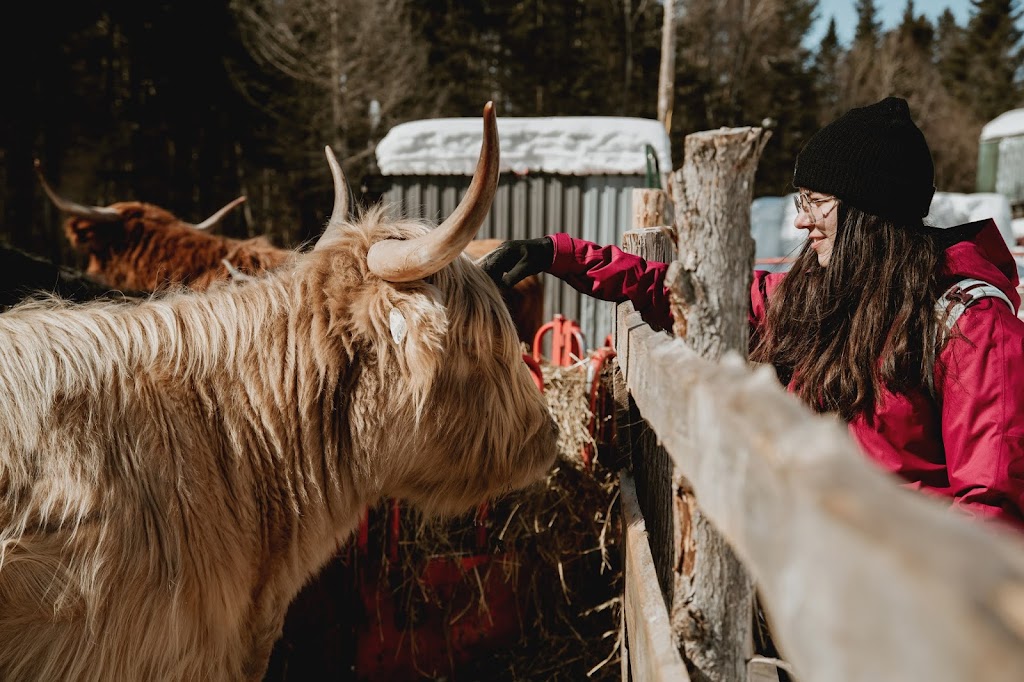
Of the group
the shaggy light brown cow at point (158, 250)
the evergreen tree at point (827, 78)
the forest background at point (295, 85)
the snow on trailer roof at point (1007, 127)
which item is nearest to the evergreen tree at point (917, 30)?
the evergreen tree at point (827, 78)

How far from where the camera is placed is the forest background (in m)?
16.4

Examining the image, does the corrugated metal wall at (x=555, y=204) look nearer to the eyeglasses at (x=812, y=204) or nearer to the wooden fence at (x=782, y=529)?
the eyeglasses at (x=812, y=204)

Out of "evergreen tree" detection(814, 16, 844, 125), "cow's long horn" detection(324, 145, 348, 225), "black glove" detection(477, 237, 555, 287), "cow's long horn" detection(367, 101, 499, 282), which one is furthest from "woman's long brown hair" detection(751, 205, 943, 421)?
"evergreen tree" detection(814, 16, 844, 125)

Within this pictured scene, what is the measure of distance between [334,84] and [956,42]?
1609 inches

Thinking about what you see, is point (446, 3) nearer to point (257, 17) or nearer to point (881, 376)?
point (257, 17)

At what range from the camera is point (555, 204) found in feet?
32.3

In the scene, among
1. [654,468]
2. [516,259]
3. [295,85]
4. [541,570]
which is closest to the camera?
[516,259]

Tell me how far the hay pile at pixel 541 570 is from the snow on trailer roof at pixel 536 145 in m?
7.15

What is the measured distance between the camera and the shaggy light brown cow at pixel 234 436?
1724 mm

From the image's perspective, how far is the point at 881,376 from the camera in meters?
2.01

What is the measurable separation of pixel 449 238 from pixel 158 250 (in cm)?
601

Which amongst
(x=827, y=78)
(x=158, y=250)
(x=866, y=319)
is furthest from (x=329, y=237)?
(x=827, y=78)

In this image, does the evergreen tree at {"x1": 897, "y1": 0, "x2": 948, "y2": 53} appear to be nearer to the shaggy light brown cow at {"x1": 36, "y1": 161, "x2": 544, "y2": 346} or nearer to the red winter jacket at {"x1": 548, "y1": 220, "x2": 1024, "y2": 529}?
the shaggy light brown cow at {"x1": 36, "y1": 161, "x2": 544, "y2": 346}

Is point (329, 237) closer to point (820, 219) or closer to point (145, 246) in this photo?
point (820, 219)
